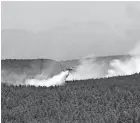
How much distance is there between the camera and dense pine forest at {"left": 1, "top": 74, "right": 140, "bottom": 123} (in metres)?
57.3

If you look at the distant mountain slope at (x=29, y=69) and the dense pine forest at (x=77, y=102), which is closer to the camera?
the dense pine forest at (x=77, y=102)

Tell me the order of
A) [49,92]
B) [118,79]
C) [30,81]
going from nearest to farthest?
1. [49,92]
2. [118,79]
3. [30,81]

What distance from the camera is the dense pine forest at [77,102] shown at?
188 feet

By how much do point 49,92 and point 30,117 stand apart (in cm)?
2486

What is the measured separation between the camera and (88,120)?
55094 mm

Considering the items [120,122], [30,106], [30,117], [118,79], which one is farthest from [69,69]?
[120,122]

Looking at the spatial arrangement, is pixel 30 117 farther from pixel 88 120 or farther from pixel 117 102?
pixel 117 102

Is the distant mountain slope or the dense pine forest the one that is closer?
the dense pine forest

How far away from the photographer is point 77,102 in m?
72.7

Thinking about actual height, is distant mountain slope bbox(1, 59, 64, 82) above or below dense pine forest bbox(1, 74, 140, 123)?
above

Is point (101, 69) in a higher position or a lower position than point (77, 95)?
higher

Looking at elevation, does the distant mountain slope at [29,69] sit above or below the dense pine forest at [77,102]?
above

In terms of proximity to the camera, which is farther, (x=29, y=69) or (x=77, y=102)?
(x=29, y=69)

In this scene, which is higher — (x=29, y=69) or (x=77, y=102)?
(x=29, y=69)
